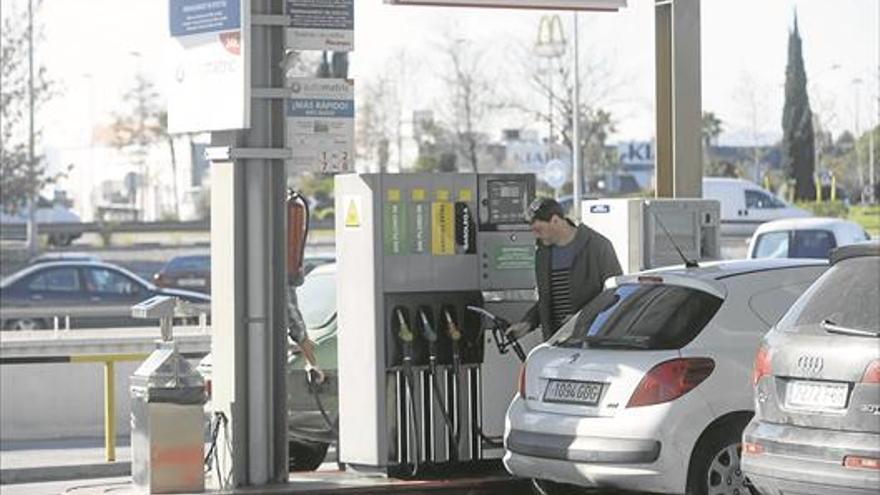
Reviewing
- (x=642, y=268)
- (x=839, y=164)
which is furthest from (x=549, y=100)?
(x=642, y=268)

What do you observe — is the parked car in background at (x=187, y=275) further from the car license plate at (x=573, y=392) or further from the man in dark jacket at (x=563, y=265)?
the car license plate at (x=573, y=392)

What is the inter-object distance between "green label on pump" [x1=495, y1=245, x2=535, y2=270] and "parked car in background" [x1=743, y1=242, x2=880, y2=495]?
11.7ft

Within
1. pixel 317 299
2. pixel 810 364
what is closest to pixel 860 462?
pixel 810 364

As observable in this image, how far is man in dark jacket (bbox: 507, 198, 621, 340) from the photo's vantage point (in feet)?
39.7

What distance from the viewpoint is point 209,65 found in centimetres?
1170

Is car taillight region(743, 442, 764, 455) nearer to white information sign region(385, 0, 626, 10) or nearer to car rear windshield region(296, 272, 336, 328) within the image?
car rear windshield region(296, 272, 336, 328)

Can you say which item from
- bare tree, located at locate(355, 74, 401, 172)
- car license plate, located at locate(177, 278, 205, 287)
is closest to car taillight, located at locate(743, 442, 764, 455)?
car license plate, located at locate(177, 278, 205, 287)

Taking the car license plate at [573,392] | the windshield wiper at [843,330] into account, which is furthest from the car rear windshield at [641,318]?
the windshield wiper at [843,330]

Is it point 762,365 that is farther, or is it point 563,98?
point 563,98

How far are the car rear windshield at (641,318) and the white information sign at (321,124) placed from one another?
201cm

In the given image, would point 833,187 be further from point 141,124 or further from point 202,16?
point 202,16

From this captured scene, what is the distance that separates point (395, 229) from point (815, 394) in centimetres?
416

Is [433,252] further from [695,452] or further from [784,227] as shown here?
[784,227]

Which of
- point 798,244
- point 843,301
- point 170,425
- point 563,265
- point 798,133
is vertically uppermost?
point 798,133
